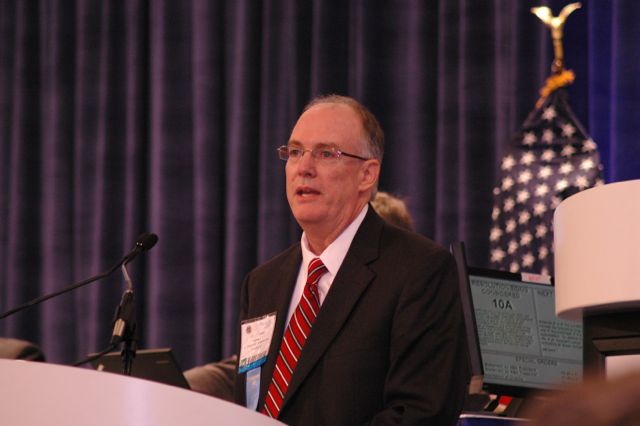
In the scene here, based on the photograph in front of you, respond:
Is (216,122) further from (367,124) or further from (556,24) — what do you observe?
(367,124)

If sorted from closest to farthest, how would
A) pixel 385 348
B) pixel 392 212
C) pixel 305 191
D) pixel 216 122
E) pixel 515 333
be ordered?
pixel 385 348, pixel 305 191, pixel 515 333, pixel 392 212, pixel 216 122

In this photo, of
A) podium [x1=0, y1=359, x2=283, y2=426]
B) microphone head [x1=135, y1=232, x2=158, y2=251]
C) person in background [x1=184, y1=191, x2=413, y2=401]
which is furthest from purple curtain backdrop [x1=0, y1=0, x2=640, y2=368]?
podium [x1=0, y1=359, x2=283, y2=426]

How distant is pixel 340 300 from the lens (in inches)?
110

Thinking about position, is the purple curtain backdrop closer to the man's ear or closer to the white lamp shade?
the man's ear

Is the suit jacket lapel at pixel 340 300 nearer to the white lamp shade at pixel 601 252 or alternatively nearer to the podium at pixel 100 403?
the white lamp shade at pixel 601 252

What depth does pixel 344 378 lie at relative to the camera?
8.73 ft

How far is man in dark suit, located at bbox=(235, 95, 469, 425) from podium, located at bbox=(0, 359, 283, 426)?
3.62ft

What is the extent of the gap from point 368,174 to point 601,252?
0.84 metres

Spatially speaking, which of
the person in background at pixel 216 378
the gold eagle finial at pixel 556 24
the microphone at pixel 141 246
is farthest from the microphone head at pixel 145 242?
the gold eagle finial at pixel 556 24

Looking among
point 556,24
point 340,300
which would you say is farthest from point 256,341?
point 556,24

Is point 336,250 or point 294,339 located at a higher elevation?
point 336,250

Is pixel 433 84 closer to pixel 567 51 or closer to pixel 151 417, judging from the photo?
pixel 567 51

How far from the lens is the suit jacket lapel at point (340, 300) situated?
8.86ft

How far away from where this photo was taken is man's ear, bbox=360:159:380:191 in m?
3.11
